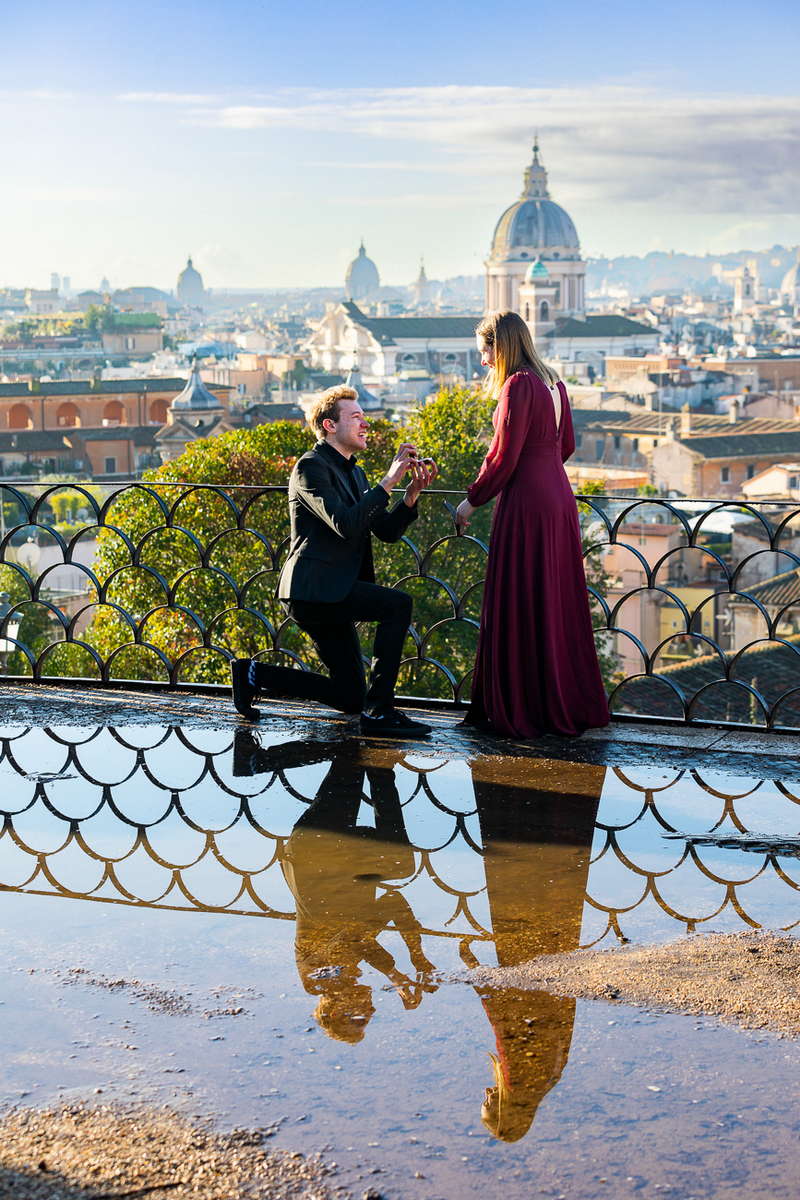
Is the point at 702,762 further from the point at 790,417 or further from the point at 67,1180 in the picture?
the point at 790,417

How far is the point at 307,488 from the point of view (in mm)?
4254

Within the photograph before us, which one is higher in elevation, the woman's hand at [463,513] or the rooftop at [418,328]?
the rooftop at [418,328]

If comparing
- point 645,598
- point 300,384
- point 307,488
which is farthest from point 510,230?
point 307,488

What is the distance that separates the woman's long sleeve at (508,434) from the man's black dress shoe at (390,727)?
640 millimetres

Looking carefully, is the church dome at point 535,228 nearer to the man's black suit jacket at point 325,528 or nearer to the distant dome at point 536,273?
the distant dome at point 536,273

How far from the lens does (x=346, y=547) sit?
4.33m

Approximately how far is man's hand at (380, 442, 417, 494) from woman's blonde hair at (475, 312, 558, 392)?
0.27 meters

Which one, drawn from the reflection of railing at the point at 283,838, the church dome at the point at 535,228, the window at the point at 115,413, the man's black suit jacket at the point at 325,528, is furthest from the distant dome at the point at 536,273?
the reflection of railing at the point at 283,838

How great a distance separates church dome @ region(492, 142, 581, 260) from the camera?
142750 mm

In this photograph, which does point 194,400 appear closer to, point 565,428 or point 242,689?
point 242,689

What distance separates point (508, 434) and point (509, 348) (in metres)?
0.22

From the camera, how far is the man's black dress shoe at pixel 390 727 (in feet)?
14.3

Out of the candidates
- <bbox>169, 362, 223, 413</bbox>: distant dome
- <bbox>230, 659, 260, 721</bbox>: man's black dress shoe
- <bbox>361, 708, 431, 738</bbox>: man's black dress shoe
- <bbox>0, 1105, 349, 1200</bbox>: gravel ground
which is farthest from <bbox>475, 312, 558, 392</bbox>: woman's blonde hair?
<bbox>169, 362, 223, 413</bbox>: distant dome

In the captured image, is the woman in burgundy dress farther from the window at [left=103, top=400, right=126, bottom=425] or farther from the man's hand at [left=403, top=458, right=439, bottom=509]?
the window at [left=103, top=400, right=126, bottom=425]
